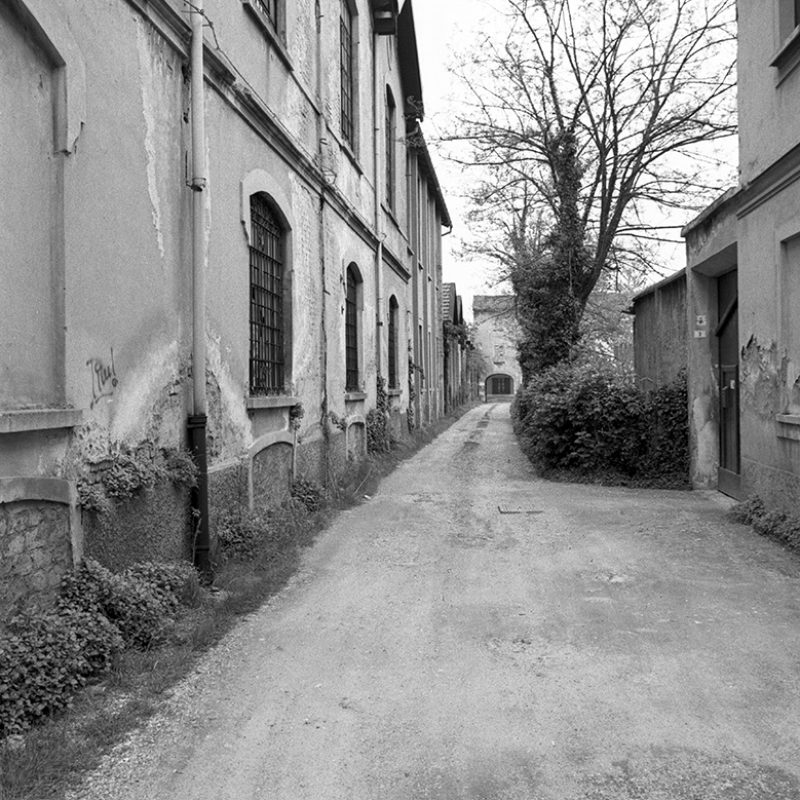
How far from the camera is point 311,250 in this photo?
30.6 feet

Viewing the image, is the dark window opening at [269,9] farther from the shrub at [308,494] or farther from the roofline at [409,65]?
the roofline at [409,65]

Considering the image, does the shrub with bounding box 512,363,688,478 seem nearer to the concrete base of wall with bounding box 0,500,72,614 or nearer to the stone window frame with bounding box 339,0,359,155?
the stone window frame with bounding box 339,0,359,155

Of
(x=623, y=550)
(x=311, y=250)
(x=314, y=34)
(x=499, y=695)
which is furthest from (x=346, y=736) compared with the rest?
(x=314, y=34)

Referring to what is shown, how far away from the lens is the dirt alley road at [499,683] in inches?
120

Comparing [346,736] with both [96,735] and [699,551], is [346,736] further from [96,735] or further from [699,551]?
[699,551]

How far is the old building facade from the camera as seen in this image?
13.1ft

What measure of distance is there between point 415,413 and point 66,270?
15.2m

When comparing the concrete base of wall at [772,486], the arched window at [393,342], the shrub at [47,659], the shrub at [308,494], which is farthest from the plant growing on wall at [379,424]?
the shrub at [47,659]

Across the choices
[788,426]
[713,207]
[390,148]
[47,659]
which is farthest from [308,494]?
[390,148]

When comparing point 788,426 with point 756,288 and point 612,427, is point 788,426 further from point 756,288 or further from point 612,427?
point 612,427

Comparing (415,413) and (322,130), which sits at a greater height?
(322,130)

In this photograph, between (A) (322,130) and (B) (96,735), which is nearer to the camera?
(B) (96,735)

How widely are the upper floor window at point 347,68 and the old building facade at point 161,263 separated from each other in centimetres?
69

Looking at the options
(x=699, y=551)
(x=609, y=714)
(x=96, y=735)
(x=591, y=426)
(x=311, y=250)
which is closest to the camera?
(x=96, y=735)
